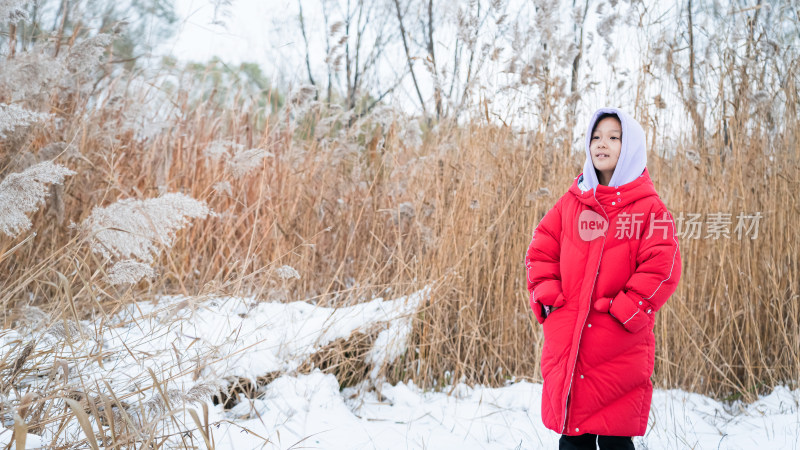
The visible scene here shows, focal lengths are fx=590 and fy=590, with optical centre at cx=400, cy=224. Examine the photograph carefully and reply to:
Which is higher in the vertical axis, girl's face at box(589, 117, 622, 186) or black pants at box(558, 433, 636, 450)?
girl's face at box(589, 117, 622, 186)

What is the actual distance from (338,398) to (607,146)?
1.34 metres

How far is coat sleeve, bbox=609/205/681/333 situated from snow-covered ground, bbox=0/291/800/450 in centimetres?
79

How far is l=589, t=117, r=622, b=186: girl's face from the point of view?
1557mm

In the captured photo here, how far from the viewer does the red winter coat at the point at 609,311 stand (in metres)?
1.41

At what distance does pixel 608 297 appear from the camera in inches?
58.0

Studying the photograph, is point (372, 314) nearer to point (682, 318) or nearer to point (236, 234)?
point (236, 234)

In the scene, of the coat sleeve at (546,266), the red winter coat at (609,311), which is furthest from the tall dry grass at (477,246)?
the red winter coat at (609,311)

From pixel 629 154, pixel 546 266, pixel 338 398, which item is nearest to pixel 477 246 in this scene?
pixel 338 398

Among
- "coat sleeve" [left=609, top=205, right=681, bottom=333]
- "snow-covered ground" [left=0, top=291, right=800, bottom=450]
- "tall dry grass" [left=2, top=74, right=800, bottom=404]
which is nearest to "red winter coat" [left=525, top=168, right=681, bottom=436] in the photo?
"coat sleeve" [left=609, top=205, right=681, bottom=333]

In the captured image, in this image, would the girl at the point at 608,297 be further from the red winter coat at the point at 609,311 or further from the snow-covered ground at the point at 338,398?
the snow-covered ground at the point at 338,398

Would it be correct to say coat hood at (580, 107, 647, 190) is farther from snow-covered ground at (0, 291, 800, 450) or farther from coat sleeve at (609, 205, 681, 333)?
snow-covered ground at (0, 291, 800, 450)

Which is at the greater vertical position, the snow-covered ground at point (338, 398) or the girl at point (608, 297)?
the girl at point (608, 297)

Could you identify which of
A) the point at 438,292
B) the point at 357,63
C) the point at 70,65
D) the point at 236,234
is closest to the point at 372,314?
the point at 438,292

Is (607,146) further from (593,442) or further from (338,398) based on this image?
(338,398)
